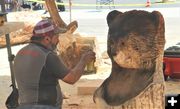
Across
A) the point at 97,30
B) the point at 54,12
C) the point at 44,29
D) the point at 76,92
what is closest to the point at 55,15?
the point at 54,12

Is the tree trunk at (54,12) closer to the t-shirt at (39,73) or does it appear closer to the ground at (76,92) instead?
the ground at (76,92)

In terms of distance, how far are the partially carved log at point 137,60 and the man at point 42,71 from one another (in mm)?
318

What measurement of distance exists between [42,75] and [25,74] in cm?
14

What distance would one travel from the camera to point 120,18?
3285mm

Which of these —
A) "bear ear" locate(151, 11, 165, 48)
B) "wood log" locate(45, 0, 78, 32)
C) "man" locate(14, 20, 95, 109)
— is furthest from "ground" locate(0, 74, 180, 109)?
"bear ear" locate(151, 11, 165, 48)

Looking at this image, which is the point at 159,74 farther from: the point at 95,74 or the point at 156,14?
the point at 95,74

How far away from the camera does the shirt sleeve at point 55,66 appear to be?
328 centimetres

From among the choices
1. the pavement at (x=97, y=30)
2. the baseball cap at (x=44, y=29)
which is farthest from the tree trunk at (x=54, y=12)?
the baseball cap at (x=44, y=29)

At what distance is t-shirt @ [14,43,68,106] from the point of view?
3.28 metres

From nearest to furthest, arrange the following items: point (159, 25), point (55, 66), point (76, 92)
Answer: point (159, 25) → point (55, 66) → point (76, 92)

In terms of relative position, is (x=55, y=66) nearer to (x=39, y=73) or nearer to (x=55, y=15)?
(x=39, y=73)

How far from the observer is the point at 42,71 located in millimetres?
3297

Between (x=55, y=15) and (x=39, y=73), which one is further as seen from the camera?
(x=55, y=15)

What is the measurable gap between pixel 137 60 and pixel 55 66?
2.17 ft
